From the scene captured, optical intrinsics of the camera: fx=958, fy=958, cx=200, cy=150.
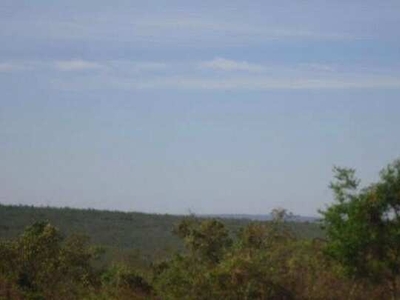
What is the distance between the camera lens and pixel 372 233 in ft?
57.0

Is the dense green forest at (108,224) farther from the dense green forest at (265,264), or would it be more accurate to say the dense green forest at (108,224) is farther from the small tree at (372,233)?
the small tree at (372,233)

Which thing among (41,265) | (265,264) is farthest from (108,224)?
(265,264)

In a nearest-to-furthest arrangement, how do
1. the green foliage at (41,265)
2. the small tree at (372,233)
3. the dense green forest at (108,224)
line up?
the small tree at (372,233) < the green foliage at (41,265) < the dense green forest at (108,224)

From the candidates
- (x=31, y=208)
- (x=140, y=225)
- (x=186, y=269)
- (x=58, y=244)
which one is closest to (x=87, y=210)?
(x=31, y=208)

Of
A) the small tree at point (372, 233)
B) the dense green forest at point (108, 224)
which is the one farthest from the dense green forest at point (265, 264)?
the dense green forest at point (108, 224)

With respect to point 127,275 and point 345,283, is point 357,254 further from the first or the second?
point 127,275

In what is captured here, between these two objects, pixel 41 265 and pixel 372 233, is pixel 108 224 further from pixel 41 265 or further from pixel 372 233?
pixel 372 233

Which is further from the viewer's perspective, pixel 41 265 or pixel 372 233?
pixel 41 265

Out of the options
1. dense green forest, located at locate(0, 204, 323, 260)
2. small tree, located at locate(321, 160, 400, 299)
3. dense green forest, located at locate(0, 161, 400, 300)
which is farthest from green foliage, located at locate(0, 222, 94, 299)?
dense green forest, located at locate(0, 204, 323, 260)

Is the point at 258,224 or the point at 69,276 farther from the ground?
the point at 258,224

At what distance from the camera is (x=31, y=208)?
70.7 metres

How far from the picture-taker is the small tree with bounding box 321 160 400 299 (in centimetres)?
1738

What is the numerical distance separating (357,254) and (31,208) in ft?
181

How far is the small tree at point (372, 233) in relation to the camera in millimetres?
17375
